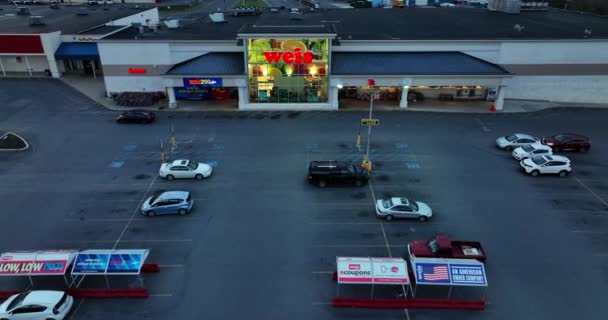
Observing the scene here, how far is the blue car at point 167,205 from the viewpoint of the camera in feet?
99.2

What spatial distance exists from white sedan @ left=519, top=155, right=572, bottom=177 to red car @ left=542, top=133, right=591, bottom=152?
198 inches

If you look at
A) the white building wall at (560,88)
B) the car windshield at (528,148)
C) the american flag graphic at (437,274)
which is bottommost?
the american flag graphic at (437,274)

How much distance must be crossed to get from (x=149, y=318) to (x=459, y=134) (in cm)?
3534

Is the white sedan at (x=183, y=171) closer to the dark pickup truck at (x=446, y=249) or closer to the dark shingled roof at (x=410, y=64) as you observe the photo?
the dark pickup truck at (x=446, y=249)

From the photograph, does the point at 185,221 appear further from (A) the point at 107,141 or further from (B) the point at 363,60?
(B) the point at 363,60

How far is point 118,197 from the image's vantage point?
108 feet

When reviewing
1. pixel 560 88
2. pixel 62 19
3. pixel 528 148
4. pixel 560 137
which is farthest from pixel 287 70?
pixel 62 19

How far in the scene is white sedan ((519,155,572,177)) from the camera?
117 feet

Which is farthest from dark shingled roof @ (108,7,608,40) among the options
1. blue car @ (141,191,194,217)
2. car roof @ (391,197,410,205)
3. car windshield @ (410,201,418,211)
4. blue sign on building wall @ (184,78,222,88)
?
car windshield @ (410,201,418,211)

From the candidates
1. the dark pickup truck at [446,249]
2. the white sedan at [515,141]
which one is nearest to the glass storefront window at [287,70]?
the white sedan at [515,141]

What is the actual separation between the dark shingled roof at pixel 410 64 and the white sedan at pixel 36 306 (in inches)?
1500

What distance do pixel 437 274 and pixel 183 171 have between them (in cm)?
2197

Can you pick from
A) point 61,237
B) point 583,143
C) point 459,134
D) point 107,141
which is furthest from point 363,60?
point 61,237

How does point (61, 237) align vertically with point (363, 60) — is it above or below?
below
